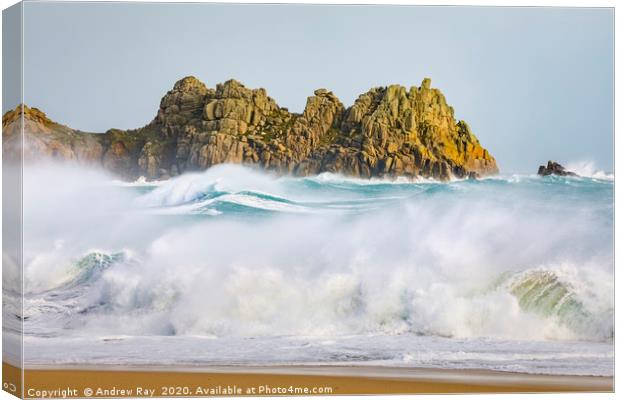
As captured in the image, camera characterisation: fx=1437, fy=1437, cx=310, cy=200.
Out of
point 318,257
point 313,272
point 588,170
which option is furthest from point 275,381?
point 588,170

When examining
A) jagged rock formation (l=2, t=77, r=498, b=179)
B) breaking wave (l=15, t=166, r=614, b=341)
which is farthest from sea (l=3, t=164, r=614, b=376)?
jagged rock formation (l=2, t=77, r=498, b=179)

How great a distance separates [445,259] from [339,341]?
1.67m

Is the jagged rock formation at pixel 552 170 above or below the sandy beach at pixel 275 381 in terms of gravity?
above

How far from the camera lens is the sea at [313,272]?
17172 millimetres

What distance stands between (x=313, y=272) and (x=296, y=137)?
1.74 metres

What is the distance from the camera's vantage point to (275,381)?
17.3 metres

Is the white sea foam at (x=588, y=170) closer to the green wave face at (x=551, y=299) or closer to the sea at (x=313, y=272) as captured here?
the sea at (x=313, y=272)

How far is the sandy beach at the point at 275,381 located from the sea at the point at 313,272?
114mm

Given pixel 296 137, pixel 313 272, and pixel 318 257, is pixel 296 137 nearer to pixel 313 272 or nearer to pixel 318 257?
pixel 318 257

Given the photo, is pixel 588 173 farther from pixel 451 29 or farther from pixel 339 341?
pixel 339 341

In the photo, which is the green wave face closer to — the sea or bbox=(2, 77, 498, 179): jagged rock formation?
the sea

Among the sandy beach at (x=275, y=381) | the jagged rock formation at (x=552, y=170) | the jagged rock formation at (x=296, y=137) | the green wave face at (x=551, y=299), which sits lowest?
the sandy beach at (x=275, y=381)

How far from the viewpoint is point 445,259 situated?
1778cm

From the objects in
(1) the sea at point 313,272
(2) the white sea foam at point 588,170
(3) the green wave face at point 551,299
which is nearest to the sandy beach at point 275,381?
(1) the sea at point 313,272
